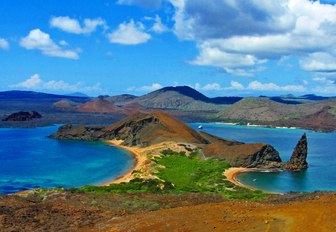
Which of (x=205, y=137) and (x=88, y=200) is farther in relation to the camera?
(x=205, y=137)

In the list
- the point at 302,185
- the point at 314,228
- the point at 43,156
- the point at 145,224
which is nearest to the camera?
the point at 314,228

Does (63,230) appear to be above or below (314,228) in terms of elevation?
below

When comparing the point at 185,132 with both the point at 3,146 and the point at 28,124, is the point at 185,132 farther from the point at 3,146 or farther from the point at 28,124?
the point at 28,124

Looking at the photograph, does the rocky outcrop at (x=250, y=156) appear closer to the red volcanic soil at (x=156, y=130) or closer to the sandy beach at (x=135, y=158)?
the sandy beach at (x=135, y=158)

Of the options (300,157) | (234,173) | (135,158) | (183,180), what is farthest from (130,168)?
(300,157)

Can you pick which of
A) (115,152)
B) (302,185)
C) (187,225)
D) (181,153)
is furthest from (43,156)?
(187,225)

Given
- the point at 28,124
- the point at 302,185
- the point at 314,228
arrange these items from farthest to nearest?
the point at 28,124
the point at 302,185
the point at 314,228
